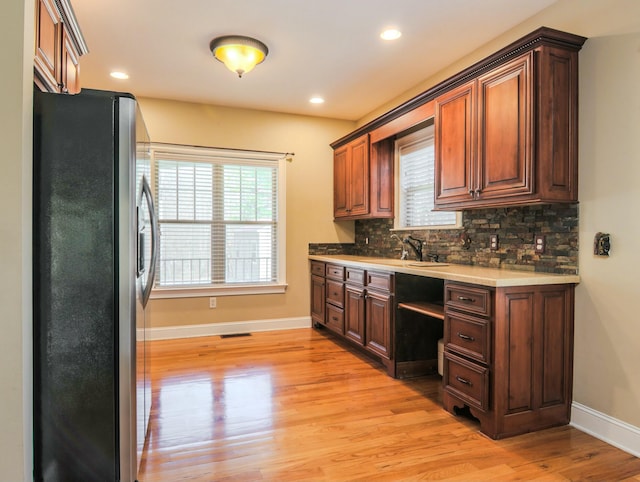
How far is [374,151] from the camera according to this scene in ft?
14.1

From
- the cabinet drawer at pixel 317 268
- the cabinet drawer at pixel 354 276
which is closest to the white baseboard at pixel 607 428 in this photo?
the cabinet drawer at pixel 354 276

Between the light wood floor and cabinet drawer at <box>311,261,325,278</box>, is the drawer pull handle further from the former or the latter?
cabinet drawer at <box>311,261,325,278</box>

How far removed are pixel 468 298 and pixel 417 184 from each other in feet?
6.17

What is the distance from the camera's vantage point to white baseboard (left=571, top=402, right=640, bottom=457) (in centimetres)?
211

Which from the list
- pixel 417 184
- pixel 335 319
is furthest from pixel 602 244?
pixel 335 319

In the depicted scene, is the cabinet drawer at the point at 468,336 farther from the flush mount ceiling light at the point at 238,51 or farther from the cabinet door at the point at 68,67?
the cabinet door at the point at 68,67

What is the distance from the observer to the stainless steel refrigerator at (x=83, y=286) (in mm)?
1641

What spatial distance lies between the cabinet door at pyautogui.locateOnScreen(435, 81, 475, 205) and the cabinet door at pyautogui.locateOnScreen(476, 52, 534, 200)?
3.9 inches

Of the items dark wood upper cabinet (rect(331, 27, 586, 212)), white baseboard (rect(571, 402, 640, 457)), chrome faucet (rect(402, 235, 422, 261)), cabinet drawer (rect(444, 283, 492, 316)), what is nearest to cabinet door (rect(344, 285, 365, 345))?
chrome faucet (rect(402, 235, 422, 261))

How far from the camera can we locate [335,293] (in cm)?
429

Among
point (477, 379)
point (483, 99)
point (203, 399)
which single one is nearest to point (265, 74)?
point (483, 99)

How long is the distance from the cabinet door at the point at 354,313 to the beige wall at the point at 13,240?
2.64 meters

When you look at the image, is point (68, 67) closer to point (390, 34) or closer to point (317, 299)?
point (390, 34)

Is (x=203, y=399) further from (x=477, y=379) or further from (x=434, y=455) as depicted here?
(x=477, y=379)
